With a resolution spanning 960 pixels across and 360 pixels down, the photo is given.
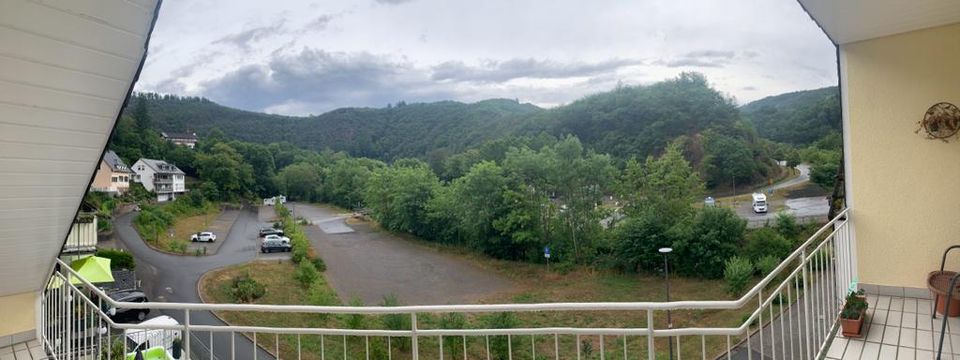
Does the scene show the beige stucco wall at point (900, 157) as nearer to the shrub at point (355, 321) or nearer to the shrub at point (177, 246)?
the shrub at point (355, 321)

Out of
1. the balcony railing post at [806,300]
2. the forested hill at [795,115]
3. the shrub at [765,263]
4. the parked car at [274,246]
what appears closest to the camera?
the balcony railing post at [806,300]

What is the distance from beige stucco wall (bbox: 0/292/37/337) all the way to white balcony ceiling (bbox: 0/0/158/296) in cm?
106

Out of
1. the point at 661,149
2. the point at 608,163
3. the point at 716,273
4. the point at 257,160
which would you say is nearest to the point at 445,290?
the point at 608,163

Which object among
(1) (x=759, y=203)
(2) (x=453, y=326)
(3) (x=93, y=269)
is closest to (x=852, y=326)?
(3) (x=93, y=269)

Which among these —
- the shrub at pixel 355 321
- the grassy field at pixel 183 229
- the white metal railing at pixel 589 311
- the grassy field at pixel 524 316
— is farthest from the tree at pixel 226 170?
the white metal railing at pixel 589 311

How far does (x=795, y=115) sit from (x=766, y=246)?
858 centimetres

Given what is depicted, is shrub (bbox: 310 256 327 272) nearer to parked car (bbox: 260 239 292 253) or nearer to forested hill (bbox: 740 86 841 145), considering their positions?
parked car (bbox: 260 239 292 253)

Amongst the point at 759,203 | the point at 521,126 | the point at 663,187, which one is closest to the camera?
the point at 663,187

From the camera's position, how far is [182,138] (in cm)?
2741

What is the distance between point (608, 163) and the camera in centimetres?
2134

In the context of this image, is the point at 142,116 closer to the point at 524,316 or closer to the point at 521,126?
the point at 524,316

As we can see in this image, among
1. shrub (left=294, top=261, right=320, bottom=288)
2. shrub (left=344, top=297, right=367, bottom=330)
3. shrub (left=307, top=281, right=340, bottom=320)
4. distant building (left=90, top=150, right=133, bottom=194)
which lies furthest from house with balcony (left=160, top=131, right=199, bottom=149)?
shrub (left=344, top=297, right=367, bottom=330)

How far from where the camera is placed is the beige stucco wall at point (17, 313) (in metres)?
2.81

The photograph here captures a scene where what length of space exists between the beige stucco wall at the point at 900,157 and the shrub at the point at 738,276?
14797 millimetres
